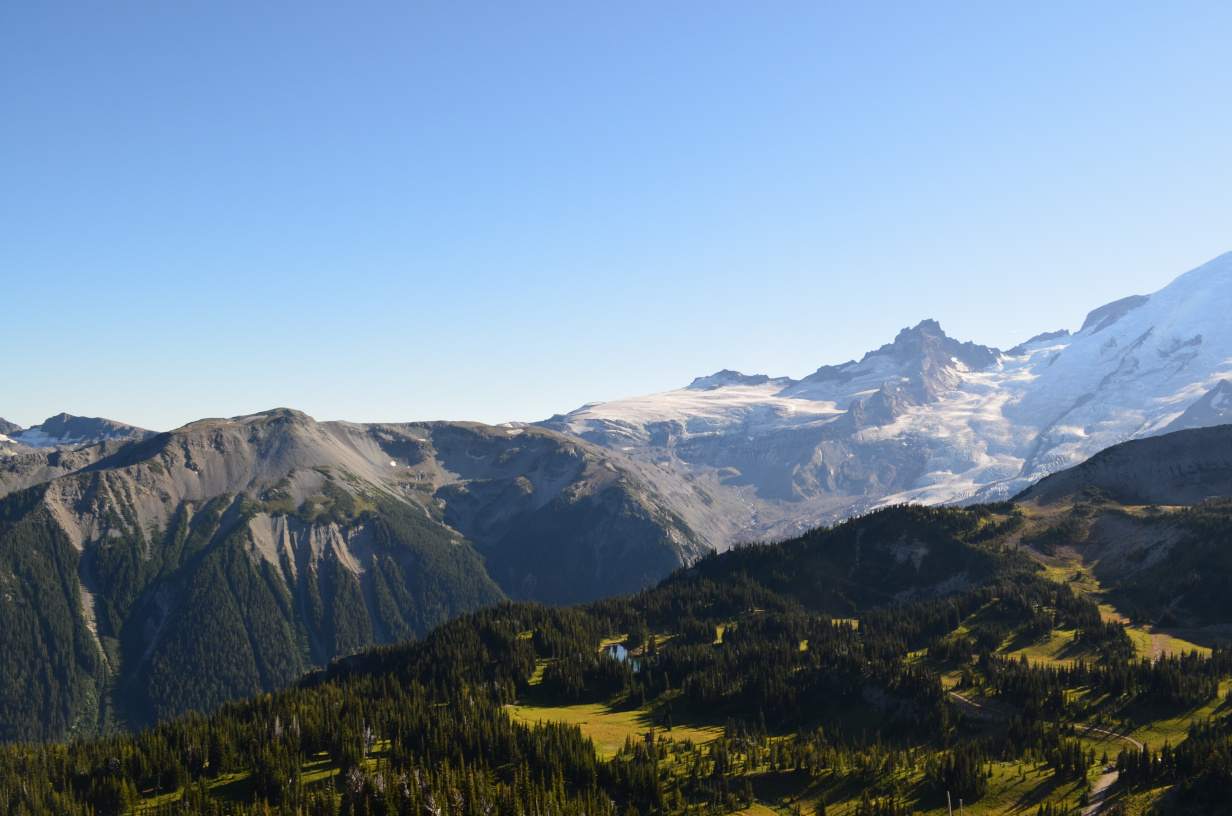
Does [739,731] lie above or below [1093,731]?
above

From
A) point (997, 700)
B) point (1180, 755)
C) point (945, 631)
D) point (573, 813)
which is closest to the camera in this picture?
point (573, 813)

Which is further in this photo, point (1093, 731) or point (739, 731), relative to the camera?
point (739, 731)

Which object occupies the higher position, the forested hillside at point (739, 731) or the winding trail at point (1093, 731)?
the forested hillside at point (739, 731)

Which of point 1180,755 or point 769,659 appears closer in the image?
point 1180,755

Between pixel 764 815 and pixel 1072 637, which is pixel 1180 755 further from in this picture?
pixel 1072 637

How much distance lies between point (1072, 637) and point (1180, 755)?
59.5 metres

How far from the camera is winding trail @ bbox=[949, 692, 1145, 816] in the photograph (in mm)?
89000

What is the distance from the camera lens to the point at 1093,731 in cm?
10906

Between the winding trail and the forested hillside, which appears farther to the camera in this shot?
the forested hillside

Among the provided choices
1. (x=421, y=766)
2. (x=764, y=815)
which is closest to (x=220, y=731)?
(x=421, y=766)

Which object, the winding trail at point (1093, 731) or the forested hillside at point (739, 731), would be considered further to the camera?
the forested hillside at point (739, 731)

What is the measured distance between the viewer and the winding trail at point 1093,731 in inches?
3504

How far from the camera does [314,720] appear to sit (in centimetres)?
12244

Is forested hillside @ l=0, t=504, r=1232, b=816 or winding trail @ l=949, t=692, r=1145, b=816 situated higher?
forested hillside @ l=0, t=504, r=1232, b=816
